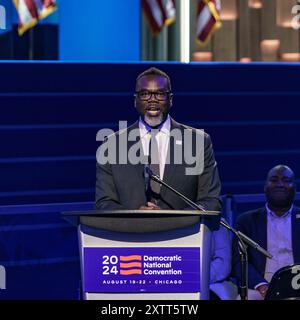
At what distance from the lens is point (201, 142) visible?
554cm

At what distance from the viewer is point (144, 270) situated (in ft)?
15.1

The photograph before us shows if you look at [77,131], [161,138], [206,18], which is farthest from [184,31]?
[161,138]

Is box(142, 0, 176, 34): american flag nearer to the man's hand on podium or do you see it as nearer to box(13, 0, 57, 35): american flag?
box(13, 0, 57, 35): american flag

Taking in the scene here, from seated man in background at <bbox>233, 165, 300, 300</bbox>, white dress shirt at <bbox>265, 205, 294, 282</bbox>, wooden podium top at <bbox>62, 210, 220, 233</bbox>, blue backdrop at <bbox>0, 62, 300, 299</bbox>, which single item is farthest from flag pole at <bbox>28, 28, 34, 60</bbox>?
wooden podium top at <bbox>62, 210, 220, 233</bbox>

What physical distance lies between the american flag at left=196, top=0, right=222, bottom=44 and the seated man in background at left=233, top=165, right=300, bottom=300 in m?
2.93

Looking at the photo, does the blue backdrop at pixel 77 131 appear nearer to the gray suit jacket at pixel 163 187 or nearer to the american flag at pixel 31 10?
the american flag at pixel 31 10

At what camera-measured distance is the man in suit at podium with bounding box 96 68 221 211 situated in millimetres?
5418

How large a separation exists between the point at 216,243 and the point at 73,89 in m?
2.31

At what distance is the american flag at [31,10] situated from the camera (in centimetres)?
902

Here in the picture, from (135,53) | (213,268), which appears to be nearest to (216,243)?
(213,268)

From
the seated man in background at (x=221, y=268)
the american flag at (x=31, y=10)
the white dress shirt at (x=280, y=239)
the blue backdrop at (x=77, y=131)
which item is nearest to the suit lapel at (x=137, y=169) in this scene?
the seated man in background at (x=221, y=268)

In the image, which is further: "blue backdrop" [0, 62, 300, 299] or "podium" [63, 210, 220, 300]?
"blue backdrop" [0, 62, 300, 299]

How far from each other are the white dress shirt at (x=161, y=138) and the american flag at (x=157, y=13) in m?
3.92
